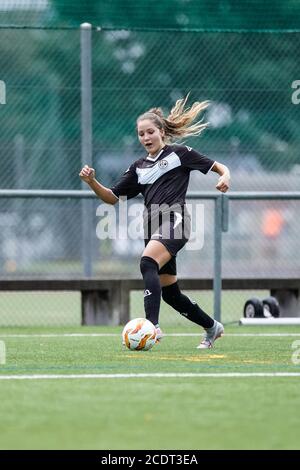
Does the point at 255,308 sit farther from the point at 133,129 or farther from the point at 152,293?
the point at 152,293

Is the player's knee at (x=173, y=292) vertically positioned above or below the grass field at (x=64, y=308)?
below

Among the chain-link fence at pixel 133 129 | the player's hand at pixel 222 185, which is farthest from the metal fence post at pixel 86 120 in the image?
the player's hand at pixel 222 185

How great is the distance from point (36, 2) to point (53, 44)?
484 millimetres

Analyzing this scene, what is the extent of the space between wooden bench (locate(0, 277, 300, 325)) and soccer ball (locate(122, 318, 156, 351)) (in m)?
3.82

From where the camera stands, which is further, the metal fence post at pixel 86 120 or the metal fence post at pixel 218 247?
the metal fence post at pixel 86 120

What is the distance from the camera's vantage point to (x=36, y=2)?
41.0ft

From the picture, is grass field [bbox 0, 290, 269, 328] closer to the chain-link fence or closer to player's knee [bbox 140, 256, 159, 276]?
the chain-link fence

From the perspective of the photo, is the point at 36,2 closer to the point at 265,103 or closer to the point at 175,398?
the point at 265,103

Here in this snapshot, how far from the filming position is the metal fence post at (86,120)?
1204cm

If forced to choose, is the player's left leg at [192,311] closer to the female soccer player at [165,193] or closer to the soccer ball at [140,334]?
the female soccer player at [165,193]

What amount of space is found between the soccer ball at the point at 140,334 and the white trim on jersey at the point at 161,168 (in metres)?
1.20

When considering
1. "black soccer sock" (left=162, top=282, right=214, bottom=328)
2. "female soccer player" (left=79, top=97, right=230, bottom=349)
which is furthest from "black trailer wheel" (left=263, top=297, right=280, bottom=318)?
"black soccer sock" (left=162, top=282, right=214, bottom=328)

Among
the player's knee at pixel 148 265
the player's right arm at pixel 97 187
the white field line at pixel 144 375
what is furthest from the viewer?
the player's right arm at pixel 97 187

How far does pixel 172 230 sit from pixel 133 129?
4066 mm
